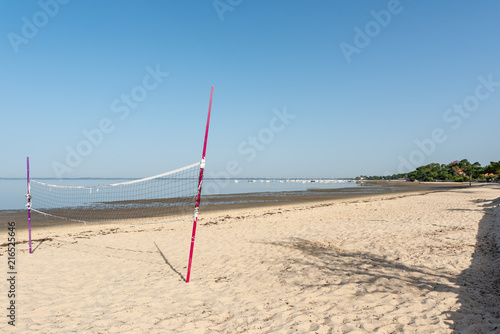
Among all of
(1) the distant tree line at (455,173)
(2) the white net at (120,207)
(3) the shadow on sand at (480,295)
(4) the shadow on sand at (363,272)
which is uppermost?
(1) the distant tree line at (455,173)

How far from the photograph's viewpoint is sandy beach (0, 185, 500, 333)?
432 centimetres

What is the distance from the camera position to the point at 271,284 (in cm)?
602

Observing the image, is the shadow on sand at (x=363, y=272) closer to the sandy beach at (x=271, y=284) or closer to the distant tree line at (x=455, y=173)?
the sandy beach at (x=271, y=284)

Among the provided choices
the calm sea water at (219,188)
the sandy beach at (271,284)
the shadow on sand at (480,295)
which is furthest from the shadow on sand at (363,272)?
the calm sea water at (219,188)

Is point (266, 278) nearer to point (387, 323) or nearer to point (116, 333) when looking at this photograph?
point (387, 323)

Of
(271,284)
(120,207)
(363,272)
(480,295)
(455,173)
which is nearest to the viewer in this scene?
(480,295)

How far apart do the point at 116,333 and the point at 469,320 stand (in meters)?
5.16

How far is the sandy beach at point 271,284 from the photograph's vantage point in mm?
4320

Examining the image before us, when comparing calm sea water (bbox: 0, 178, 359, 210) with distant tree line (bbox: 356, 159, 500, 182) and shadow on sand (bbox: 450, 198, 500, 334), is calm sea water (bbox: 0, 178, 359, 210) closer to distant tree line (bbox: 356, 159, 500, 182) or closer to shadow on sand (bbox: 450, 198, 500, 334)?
shadow on sand (bbox: 450, 198, 500, 334)

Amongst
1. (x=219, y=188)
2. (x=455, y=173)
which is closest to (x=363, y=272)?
(x=219, y=188)

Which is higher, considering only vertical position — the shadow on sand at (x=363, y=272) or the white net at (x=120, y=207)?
the shadow on sand at (x=363, y=272)

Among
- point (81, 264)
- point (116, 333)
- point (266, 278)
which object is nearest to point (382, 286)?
point (266, 278)

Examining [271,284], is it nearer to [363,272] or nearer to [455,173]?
[363,272]

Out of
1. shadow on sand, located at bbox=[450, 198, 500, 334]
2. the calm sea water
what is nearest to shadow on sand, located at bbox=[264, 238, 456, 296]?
shadow on sand, located at bbox=[450, 198, 500, 334]
